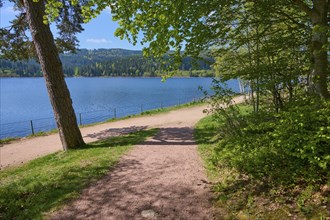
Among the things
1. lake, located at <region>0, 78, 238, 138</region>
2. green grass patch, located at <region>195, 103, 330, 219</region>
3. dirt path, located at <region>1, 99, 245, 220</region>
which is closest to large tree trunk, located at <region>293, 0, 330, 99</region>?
green grass patch, located at <region>195, 103, 330, 219</region>

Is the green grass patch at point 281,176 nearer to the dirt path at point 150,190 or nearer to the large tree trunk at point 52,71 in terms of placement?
the dirt path at point 150,190

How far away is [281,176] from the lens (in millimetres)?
4648

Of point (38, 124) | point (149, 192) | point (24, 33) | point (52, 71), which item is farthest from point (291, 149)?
point (38, 124)

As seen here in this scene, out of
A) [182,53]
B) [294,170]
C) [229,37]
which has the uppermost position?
[229,37]

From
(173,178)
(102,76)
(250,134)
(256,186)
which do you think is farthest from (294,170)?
(102,76)

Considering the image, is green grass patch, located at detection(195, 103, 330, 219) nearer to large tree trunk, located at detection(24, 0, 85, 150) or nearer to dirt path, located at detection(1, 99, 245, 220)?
dirt path, located at detection(1, 99, 245, 220)

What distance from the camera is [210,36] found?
6.26m

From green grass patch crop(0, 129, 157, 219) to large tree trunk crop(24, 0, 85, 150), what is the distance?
809 millimetres

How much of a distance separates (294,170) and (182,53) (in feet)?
10.6

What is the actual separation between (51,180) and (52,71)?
4.74 metres

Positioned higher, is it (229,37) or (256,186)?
(229,37)

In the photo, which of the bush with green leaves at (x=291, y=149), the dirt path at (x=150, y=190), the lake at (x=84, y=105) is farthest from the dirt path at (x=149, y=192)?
the lake at (x=84, y=105)

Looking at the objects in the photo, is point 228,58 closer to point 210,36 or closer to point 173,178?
point 210,36

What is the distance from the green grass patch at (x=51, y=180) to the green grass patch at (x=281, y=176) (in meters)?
3.19
